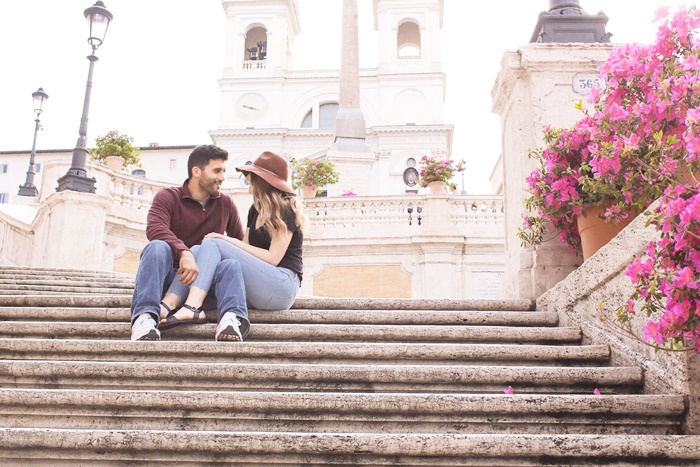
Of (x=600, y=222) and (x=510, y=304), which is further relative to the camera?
(x=510, y=304)

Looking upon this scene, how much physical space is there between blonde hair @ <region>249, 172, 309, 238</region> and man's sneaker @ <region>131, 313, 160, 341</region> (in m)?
0.95

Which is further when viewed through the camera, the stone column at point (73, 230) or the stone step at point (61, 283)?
the stone column at point (73, 230)

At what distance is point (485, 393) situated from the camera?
3.08m

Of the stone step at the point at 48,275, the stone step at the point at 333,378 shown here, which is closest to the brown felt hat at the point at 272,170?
the stone step at the point at 333,378

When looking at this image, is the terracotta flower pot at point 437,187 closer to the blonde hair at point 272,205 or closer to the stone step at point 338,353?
the blonde hair at point 272,205

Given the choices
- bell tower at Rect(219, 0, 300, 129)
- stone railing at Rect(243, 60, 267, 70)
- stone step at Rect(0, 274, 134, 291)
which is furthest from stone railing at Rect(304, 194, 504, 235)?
stone railing at Rect(243, 60, 267, 70)

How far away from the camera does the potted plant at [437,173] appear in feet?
42.9

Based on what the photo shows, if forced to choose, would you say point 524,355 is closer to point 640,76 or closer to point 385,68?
point 640,76

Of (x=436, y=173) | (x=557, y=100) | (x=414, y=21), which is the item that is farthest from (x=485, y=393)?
(x=414, y=21)

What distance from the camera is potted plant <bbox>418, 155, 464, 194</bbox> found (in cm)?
1308

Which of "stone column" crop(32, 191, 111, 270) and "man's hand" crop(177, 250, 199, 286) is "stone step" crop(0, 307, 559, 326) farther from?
"stone column" crop(32, 191, 111, 270)

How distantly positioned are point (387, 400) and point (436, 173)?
1057 cm

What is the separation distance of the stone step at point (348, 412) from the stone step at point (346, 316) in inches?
48.7

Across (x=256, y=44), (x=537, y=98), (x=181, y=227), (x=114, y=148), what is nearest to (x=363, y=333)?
(x=181, y=227)
